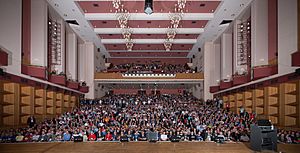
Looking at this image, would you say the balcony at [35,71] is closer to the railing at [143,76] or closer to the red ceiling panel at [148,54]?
the railing at [143,76]

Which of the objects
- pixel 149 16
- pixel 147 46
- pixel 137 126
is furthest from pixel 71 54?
pixel 137 126

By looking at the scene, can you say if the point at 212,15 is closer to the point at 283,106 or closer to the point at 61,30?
the point at 283,106

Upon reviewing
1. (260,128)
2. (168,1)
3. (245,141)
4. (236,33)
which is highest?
(168,1)

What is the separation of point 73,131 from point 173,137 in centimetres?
551

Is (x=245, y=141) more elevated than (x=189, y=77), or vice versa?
(x=189, y=77)

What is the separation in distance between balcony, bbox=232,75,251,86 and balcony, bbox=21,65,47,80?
1347 cm

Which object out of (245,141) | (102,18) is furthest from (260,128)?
(102,18)

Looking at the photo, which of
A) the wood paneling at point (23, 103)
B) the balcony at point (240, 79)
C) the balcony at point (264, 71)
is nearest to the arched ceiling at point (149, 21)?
the balcony at point (240, 79)

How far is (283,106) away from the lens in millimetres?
19141

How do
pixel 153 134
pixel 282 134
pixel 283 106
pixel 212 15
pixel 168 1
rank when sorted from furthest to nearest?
1. pixel 212 15
2. pixel 168 1
3. pixel 283 106
4. pixel 282 134
5. pixel 153 134

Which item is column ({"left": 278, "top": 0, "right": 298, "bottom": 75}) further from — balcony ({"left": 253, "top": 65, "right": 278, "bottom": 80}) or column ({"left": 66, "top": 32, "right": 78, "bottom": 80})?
column ({"left": 66, "top": 32, "right": 78, "bottom": 80})

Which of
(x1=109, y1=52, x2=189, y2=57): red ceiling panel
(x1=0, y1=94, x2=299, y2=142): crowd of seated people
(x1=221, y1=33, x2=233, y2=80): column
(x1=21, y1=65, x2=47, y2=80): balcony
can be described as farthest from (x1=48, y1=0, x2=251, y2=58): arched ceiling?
(x1=0, y1=94, x2=299, y2=142): crowd of seated people

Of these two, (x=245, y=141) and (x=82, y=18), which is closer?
(x=245, y=141)

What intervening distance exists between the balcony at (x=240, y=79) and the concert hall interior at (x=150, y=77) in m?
0.09
